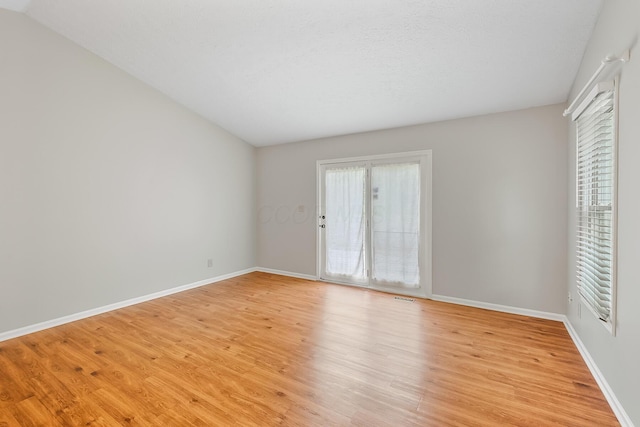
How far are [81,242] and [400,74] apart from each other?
12.7 feet

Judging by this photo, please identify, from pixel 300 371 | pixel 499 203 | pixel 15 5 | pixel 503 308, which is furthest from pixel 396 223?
pixel 15 5

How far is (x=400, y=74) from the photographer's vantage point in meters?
2.91

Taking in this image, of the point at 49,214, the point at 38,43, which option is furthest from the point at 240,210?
the point at 38,43

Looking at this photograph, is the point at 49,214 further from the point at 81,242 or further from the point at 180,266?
the point at 180,266

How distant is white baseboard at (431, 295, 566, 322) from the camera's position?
3.12 m

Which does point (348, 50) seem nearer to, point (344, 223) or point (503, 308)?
point (344, 223)

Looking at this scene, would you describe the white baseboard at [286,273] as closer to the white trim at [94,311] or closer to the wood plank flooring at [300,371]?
the white trim at [94,311]

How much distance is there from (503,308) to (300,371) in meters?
2.58

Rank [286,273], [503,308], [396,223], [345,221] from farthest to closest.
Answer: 1. [286,273]
2. [345,221]
3. [396,223]
4. [503,308]

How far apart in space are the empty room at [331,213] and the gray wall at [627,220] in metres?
0.02

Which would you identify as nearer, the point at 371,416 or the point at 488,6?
the point at 371,416

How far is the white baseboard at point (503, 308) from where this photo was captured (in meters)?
3.12

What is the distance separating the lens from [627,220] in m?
1.58

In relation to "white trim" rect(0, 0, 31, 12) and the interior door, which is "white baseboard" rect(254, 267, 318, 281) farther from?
"white trim" rect(0, 0, 31, 12)
